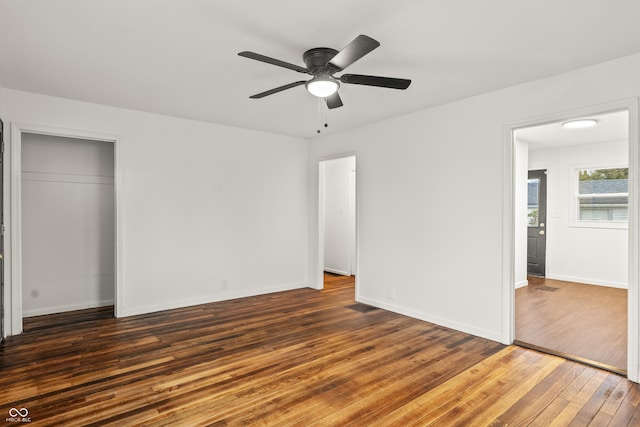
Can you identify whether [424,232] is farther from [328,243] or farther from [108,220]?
[108,220]

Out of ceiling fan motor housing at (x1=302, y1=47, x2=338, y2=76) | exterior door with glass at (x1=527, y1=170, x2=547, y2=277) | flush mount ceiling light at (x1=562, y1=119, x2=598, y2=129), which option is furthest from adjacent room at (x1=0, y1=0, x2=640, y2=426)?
exterior door with glass at (x1=527, y1=170, x2=547, y2=277)

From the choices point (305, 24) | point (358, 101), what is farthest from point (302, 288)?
point (305, 24)

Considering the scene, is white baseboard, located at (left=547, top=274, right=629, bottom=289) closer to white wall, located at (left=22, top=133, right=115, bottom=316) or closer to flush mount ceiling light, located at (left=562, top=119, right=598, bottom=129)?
flush mount ceiling light, located at (left=562, top=119, right=598, bottom=129)

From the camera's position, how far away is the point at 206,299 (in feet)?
16.0

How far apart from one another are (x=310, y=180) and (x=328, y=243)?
1.92 meters

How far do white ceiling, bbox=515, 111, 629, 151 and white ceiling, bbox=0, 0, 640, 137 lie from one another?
7.70 feet

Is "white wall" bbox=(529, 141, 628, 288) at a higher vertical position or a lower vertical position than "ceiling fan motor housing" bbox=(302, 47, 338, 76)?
lower

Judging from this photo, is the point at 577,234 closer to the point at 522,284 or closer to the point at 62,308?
the point at 522,284

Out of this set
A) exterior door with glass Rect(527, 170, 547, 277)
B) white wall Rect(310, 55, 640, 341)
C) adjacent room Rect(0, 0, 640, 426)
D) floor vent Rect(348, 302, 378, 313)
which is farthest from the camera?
exterior door with glass Rect(527, 170, 547, 277)

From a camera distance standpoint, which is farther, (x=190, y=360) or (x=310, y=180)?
(x=310, y=180)

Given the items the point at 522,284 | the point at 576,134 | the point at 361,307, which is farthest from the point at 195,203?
the point at 576,134

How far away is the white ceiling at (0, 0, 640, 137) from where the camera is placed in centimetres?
A: 212

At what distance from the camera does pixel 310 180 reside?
5.93 m

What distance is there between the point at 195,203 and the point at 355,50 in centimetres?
338
